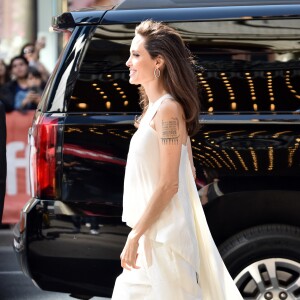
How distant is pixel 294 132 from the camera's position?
522cm

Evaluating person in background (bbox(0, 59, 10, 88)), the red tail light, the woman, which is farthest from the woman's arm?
person in background (bbox(0, 59, 10, 88))

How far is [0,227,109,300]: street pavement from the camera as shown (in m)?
7.28

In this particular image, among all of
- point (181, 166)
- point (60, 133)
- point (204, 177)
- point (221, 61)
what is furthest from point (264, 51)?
point (181, 166)

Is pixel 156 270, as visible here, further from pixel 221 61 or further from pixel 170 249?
pixel 221 61

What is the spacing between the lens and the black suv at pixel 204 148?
5227 millimetres

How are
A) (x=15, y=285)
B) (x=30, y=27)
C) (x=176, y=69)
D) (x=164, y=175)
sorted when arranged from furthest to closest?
(x=30, y=27)
(x=15, y=285)
(x=176, y=69)
(x=164, y=175)

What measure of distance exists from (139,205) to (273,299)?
5.65ft

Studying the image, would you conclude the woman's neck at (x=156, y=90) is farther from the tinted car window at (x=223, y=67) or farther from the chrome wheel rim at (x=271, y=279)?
the chrome wheel rim at (x=271, y=279)

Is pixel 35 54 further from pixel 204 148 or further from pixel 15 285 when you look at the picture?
pixel 204 148

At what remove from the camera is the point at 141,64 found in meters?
3.95

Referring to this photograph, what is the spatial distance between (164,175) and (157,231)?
0.74 feet

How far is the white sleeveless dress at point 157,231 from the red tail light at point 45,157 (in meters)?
1.37

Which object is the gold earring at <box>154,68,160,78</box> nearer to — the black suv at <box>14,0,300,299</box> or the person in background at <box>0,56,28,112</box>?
the black suv at <box>14,0,300,299</box>

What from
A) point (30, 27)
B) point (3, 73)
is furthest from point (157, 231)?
point (30, 27)
